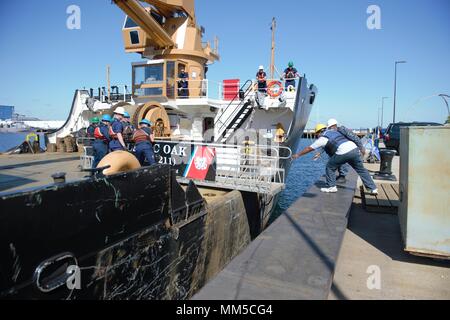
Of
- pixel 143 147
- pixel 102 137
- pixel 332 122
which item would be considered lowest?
pixel 143 147

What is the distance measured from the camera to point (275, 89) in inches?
465

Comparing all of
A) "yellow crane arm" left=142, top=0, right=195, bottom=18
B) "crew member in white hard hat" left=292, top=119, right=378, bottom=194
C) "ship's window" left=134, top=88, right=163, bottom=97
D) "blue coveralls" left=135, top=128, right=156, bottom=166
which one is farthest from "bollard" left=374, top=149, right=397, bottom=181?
"yellow crane arm" left=142, top=0, right=195, bottom=18

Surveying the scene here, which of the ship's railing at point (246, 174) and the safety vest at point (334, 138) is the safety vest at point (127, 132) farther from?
the safety vest at point (334, 138)

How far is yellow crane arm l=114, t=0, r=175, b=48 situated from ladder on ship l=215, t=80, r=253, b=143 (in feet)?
14.4

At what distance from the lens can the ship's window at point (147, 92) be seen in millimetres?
13016

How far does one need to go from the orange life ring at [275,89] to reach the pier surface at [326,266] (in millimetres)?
8002

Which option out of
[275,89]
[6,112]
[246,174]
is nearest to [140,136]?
[246,174]

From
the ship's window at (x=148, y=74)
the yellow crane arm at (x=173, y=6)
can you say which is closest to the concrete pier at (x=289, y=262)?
the ship's window at (x=148, y=74)

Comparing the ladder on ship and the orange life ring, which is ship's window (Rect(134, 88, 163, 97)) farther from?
the orange life ring

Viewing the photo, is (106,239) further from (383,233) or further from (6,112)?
(6,112)

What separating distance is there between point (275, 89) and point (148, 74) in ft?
19.7

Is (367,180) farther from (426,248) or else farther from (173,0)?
(173,0)

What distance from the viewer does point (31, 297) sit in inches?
87.4

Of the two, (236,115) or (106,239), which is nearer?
(106,239)
